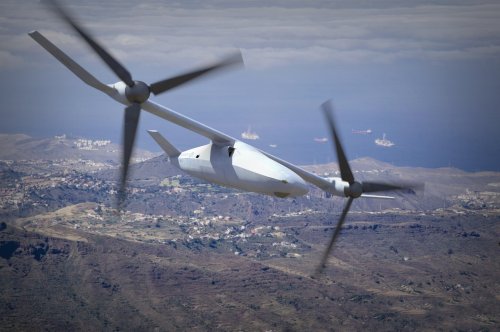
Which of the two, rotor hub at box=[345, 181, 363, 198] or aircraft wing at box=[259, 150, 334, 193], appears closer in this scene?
aircraft wing at box=[259, 150, 334, 193]

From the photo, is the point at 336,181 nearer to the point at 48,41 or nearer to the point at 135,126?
the point at 135,126

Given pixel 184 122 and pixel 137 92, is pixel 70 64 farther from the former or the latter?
pixel 184 122

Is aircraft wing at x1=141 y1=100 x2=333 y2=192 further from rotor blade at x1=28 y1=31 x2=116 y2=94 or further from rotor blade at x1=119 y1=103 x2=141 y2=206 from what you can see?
rotor blade at x1=28 y1=31 x2=116 y2=94

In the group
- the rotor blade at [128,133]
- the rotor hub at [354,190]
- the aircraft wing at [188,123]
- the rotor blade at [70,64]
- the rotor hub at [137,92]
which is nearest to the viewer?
the rotor blade at [128,133]

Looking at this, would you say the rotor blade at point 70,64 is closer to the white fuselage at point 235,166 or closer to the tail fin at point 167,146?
the white fuselage at point 235,166

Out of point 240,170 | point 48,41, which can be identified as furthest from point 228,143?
point 48,41

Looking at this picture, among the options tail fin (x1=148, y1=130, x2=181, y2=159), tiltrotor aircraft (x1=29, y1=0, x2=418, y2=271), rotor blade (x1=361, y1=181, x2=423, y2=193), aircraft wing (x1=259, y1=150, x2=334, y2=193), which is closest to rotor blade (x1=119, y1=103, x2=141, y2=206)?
tiltrotor aircraft (x1=29, y1=0, x2=418, y2=271)

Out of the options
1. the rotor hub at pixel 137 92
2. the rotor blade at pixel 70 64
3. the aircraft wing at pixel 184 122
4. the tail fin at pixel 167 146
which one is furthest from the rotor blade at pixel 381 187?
the rotor blade at pixel 70 64
